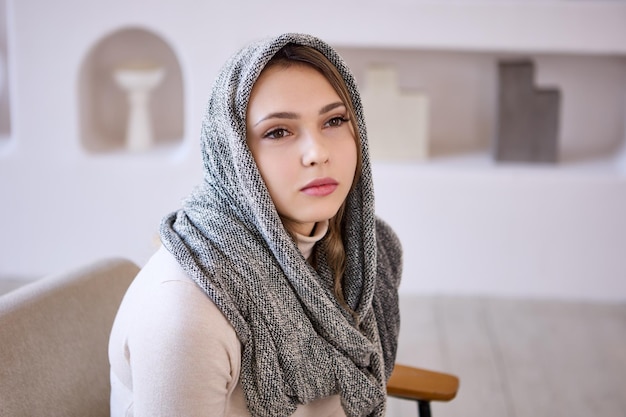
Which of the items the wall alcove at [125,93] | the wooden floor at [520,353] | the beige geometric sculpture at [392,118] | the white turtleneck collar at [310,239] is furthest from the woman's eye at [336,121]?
the wall alcove at [125,93]

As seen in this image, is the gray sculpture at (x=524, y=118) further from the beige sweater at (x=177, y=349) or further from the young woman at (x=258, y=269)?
the beige sweater at (x=177, y=349)

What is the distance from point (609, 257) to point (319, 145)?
7.99ft

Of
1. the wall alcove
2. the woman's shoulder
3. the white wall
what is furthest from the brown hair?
the wall alcove

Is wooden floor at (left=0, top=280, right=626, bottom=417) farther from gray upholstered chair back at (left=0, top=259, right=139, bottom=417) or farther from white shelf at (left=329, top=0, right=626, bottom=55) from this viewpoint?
gray upholstered chair back at (left=0, top=259, right=139, bottom=417)

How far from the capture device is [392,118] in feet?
11.8

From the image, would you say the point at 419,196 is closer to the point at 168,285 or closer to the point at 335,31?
the point at 335,31

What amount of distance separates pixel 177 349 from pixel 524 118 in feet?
8.66

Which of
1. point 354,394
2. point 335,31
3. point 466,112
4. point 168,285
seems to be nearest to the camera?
point 168,285

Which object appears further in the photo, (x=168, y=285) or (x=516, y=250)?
(x=516, y=250)

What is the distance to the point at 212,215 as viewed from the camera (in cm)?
134

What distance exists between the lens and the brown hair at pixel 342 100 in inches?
52.7

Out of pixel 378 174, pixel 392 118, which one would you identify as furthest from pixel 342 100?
pixel 392 118

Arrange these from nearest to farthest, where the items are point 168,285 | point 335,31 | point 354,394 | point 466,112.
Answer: point 168,285 < point 354,394 < point 335,31 < point 466,112

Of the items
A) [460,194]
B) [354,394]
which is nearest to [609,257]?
[460,194]
